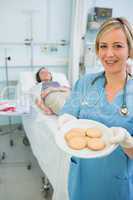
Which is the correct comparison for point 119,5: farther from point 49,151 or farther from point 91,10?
point 49,151

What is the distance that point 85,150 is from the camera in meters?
1.08

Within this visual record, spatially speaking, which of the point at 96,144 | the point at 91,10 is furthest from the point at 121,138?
the point at 91,10

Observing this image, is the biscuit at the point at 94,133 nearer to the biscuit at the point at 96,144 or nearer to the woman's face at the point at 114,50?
the biscuit at the point at 96,144

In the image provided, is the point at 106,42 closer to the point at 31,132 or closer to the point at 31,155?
the point at 31,132

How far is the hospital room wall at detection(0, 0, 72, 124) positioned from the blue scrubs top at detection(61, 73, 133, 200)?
210cm

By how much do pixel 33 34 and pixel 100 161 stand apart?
2.41 meters

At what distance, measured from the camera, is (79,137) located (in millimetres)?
1123

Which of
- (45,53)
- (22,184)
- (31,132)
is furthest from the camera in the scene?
(45,53)

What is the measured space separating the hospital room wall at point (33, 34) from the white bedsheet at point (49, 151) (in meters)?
0.98

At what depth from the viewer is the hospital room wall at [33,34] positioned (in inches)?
122

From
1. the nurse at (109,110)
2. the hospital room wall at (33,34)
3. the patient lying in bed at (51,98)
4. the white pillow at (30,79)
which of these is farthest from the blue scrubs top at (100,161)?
the hospital room wall at (33,34)

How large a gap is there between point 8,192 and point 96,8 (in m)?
2.50

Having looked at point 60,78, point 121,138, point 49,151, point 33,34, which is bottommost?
point 49,151

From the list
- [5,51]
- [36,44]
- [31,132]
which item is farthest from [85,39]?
[31,132]
